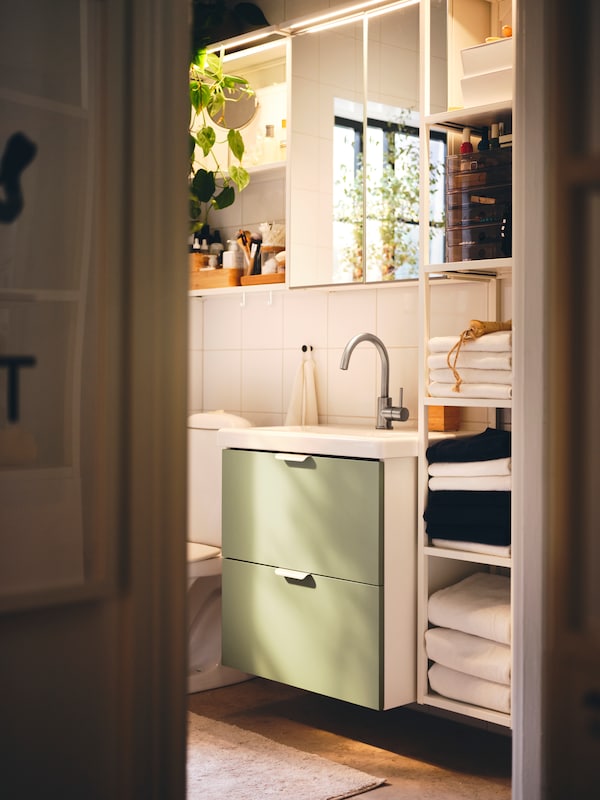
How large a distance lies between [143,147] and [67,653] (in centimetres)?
60

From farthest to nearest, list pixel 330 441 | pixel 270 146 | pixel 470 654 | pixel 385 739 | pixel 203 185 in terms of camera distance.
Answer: pixel 270 146
pixel 203 185
pixel 385 739
pixel 330 441
pixel 470 654

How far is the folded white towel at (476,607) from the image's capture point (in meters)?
2.62

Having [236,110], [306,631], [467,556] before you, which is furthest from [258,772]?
[236,110]

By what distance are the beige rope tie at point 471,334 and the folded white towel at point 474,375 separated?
0.02 metres

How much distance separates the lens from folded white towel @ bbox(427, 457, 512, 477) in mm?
2629

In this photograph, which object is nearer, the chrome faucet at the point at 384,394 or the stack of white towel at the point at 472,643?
the stack of white towel at the point at 472,643

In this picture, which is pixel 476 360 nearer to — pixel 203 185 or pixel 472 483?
pixel 472 483

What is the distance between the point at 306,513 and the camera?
9.50ft

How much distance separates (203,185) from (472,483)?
4.90ft

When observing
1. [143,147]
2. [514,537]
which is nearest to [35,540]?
[143,147]

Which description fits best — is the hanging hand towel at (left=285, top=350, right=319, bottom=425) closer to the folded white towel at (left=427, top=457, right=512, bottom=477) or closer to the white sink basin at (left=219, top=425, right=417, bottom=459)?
the white sink basin at (left=219, top=425, right=417, bottom=459)

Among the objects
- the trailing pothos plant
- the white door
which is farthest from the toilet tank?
the white door

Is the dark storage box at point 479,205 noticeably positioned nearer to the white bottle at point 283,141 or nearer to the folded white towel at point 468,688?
the white bottle at point 283,141

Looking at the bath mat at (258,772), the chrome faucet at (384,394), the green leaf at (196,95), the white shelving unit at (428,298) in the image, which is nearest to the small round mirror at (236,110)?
the green leaf at (196,95)
